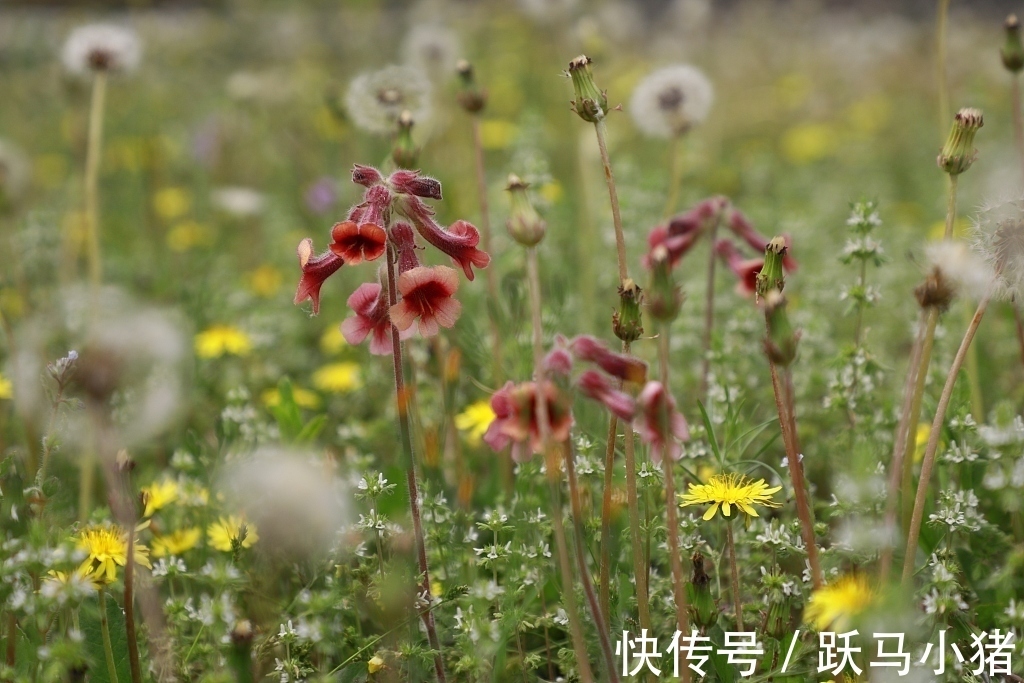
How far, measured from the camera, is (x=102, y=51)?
310cm

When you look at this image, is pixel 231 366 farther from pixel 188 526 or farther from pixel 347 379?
pixel 188 526

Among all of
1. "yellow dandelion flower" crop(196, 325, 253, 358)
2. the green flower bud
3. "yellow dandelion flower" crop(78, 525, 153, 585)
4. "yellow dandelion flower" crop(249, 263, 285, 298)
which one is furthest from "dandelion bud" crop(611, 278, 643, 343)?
"yellow dandelion flower" crop(249, 263, 285, 298)

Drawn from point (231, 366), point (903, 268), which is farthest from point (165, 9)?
point (903, 268)

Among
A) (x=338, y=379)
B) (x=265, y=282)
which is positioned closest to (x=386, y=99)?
(x=338, y=379)

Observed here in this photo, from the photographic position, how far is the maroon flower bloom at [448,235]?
5.76ft

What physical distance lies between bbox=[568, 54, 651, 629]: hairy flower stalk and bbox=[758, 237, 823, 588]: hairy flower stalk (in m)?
0.22

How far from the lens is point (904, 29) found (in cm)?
925

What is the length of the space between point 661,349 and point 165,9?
11462 mm

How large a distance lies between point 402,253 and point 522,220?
0.39m

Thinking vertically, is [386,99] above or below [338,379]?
above

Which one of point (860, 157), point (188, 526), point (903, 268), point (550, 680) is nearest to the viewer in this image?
point (550, 680)

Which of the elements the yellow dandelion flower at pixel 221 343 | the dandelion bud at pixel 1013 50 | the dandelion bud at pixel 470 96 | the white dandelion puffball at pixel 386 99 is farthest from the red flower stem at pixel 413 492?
the dandelion bud at pixel 1013 50

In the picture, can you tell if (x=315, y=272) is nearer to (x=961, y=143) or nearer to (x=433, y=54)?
(x=961, y=143)

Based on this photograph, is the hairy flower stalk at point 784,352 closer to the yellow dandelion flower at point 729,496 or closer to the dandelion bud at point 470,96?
the yellow dandelion flower at point 729,496
